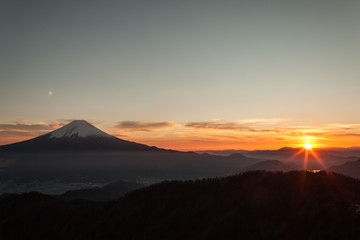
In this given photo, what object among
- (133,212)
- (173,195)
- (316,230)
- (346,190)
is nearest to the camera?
(316,230)

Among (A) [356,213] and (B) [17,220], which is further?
(B) [17,220]

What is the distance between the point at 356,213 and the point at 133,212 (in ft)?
64.7

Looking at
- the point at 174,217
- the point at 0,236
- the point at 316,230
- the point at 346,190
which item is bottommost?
the point at 0,236

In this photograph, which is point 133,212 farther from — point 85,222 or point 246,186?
point 246,186

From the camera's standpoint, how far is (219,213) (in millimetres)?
21672

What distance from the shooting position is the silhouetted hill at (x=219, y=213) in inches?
675

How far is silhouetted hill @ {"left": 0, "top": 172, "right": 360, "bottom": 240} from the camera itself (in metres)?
17.2

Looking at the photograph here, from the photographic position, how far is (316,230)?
51.6ft

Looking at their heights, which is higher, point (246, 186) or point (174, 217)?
point (246, 186)

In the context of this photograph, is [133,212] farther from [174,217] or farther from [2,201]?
[2,201]

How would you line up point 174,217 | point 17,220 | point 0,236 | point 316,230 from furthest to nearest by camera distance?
1. point 17,220
2. point 0,236
3. point 174,217
4. point 316,230

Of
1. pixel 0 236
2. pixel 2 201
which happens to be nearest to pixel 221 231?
pixel 0 236

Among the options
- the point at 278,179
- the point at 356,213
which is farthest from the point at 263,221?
the point at 278,179

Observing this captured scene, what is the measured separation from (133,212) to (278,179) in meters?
15.3
